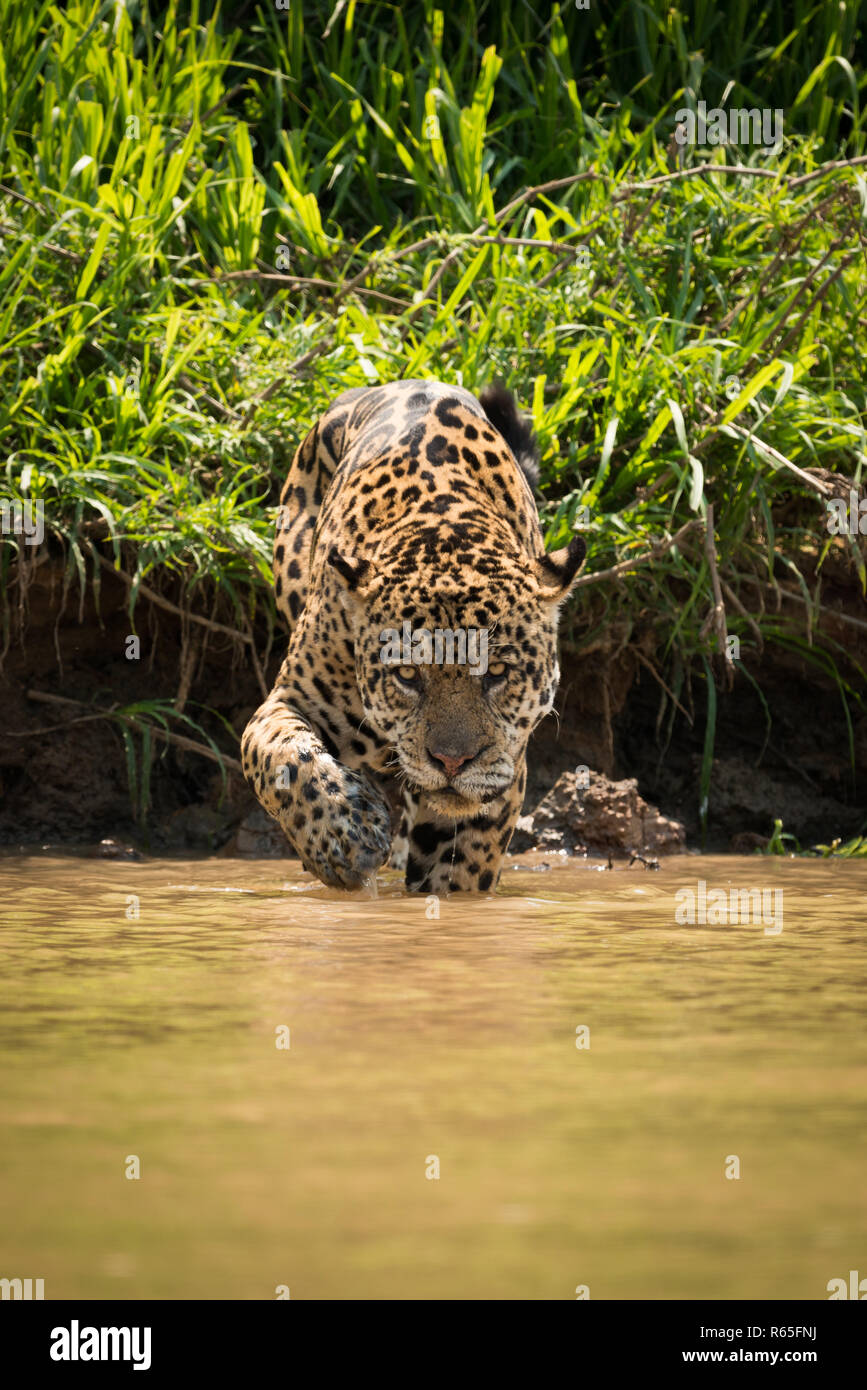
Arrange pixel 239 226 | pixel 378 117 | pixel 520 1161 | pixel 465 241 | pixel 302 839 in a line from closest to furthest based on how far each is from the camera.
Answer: pixel 520 1161 → pixel 302 839 → pixel 465 241 → pixel 239 226 → pixel 378 117

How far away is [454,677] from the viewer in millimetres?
4090

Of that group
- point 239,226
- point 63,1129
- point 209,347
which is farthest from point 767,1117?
point 239,226

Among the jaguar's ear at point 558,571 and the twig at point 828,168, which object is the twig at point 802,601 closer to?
the twig at point 828,168

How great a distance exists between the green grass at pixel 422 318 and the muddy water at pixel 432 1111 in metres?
2.45

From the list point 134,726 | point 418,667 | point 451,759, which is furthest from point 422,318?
point 451,759

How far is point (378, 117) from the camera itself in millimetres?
7266

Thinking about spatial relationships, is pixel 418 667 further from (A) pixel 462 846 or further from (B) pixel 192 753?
(B) pixel 192 753

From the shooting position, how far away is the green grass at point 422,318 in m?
5.62

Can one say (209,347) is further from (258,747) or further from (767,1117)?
(767,1117)

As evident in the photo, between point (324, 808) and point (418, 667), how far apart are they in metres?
0.42
